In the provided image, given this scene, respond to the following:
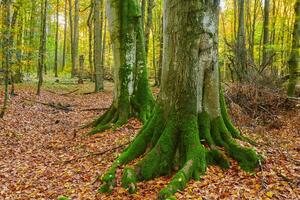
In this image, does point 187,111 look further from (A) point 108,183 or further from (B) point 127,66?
(B) point 127,66

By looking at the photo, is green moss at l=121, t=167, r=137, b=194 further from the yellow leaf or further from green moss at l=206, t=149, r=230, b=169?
the yellow leaf

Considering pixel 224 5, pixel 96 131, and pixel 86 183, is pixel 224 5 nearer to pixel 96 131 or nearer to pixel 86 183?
pixel 96 131

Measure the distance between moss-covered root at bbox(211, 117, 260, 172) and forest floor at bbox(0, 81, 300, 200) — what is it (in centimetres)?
16

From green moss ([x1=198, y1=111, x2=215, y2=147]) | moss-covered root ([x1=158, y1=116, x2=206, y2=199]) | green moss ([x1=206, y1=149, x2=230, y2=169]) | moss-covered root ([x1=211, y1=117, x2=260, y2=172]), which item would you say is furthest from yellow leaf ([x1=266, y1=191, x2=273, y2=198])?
green moss ([x1=198, y1=111, x2=215, y2=147])

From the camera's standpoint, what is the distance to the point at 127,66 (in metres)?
10.5

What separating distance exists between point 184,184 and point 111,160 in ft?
7.87

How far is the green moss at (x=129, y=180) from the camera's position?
5.37m

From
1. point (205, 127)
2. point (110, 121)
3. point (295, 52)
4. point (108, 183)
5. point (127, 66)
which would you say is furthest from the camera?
point (295, 52)

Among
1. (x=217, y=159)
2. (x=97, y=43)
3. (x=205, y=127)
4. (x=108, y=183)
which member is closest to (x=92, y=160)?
(x=108, y=183)

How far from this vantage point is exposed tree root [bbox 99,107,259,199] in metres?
5.59

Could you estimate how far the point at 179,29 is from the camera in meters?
6.01

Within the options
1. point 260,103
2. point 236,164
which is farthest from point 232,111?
point 236,164

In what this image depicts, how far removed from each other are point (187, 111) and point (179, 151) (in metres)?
0.75

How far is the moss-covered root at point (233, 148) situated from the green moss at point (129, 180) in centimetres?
180
